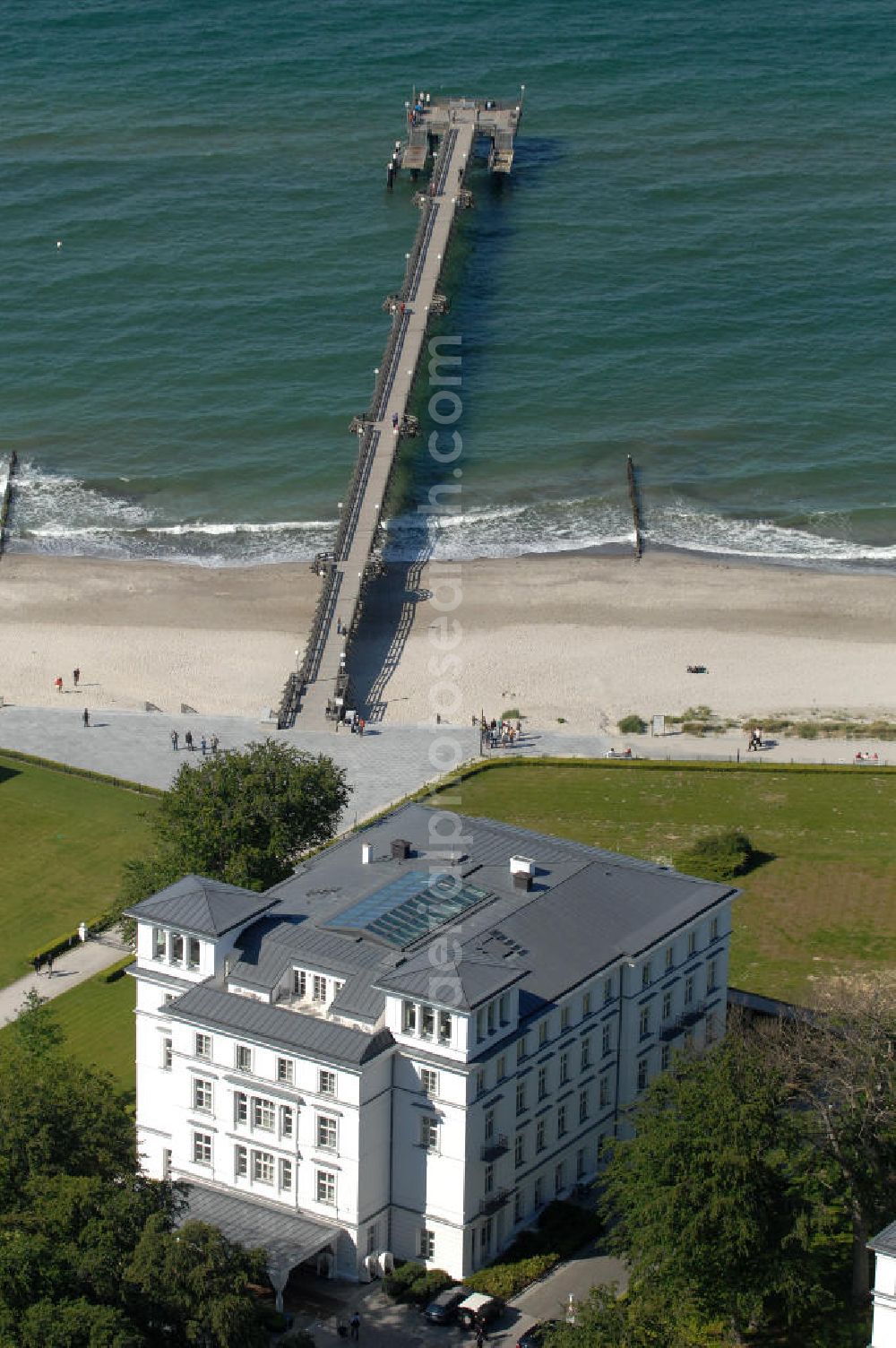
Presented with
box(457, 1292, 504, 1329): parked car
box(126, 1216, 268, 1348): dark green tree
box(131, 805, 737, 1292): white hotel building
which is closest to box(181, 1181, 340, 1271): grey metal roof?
box(131, 805, 737, 1292): white hotel building

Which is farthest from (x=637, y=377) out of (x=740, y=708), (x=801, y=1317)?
(x=801, y=1317)

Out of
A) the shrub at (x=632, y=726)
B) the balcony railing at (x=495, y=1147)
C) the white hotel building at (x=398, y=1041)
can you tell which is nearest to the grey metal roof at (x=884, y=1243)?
the white hotel building at (x=398, y=1041)

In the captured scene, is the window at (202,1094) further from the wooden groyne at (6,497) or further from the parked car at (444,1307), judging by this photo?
the wooden groyne at (6,497)

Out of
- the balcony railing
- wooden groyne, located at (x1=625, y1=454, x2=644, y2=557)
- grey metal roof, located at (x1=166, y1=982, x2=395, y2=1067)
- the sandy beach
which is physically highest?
wooden groyne, located at (x1=625, y1=454, x2=644, y2=557)

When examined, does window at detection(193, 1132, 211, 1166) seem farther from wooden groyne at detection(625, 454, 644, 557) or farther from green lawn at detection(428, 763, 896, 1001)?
wooden groyne at detection(625, 454, 644, 557)

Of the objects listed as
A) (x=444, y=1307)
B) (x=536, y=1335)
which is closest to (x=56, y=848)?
(x=444, y=1307)
